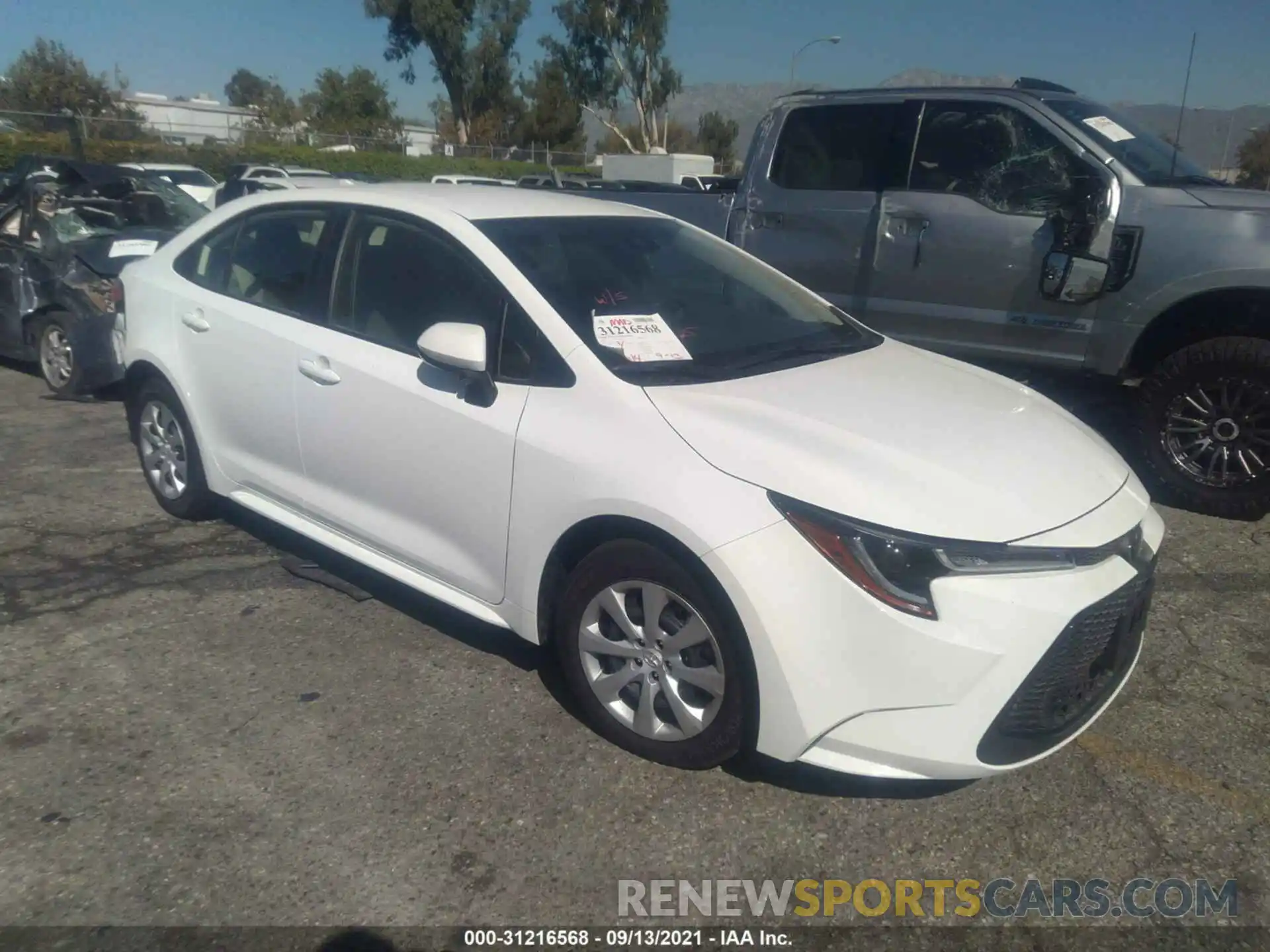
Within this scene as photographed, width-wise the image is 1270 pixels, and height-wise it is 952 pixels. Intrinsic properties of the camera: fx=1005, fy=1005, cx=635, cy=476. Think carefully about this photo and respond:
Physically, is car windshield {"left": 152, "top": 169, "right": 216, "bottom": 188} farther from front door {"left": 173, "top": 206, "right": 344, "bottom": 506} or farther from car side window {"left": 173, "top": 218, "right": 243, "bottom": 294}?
front door {"left": 173, "top": 206, "right": 344, "bottom": 506}

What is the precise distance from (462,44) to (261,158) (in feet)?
79.9

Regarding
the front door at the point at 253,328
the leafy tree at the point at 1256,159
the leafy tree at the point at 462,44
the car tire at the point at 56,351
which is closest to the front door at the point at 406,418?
the front door at the point at 253,328

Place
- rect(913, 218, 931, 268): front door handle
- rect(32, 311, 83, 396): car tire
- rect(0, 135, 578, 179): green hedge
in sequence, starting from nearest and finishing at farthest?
1. rect(913, 218, 931, 268): front door handle
2. rect(32, 311, 83, 396): car tire
3. rect(0, 135, 578, 179): green hedge

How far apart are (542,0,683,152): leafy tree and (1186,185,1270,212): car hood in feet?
175

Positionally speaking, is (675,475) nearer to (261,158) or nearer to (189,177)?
(189,177)

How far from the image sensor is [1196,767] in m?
3.08

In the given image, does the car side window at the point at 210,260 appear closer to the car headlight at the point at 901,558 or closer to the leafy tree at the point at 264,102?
the car headlight at the point at 901,558

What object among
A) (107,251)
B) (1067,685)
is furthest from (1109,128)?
(107,251)

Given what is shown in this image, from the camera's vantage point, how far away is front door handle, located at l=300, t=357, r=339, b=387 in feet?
12.0

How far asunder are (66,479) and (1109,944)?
5429 mm

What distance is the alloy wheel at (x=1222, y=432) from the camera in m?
4.90

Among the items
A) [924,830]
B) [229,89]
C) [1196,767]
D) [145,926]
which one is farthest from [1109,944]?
[229,89]

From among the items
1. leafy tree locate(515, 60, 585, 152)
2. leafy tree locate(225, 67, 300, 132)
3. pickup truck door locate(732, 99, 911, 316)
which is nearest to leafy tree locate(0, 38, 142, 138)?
leafy tree locate(225, 67, 300, 132)

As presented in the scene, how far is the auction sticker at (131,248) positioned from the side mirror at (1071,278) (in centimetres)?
598
